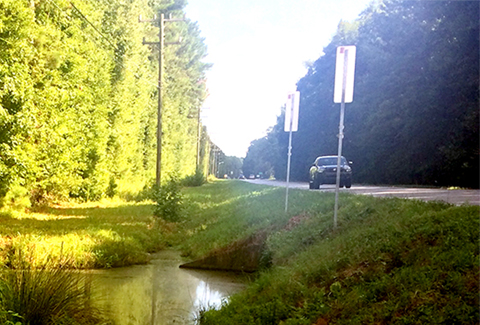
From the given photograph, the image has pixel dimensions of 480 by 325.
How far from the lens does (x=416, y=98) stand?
2630cm

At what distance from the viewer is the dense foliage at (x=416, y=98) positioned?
898 inches

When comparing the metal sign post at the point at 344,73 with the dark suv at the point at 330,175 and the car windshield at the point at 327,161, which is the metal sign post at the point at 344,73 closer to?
the dark suv at the point at 330,175

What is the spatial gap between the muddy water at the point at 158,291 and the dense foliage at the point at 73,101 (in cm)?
608

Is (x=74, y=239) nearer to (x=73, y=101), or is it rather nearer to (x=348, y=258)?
(x=348, y=258)

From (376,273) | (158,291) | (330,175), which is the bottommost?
(158,291)

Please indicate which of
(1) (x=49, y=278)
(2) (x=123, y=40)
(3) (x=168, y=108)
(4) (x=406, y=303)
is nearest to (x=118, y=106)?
(2) (x=123, y=40)

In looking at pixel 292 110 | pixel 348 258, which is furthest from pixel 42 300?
pixel 292 110

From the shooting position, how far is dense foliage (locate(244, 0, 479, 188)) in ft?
74.8

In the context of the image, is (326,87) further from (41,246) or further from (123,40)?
(41,246)

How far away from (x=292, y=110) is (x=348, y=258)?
568 centimetres

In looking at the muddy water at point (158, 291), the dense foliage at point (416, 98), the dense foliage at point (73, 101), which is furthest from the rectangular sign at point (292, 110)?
the dense foliage at point (416, 98)

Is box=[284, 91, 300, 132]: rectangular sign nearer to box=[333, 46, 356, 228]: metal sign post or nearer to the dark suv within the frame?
box=[333, 46, 356, 228]: metal sign post

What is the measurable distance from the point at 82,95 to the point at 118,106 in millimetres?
5556

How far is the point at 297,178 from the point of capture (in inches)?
2238
